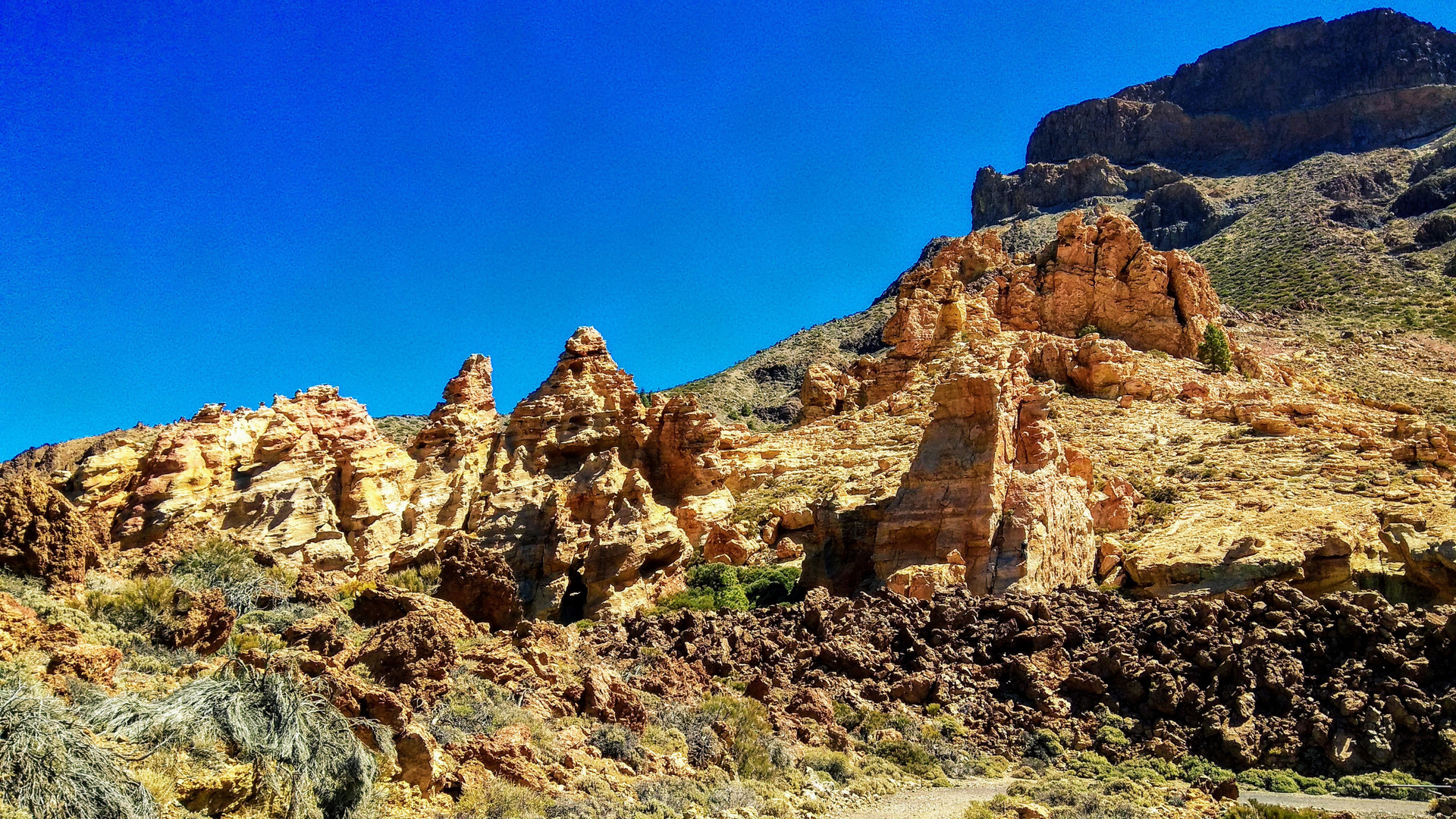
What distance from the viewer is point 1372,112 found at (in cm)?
13525

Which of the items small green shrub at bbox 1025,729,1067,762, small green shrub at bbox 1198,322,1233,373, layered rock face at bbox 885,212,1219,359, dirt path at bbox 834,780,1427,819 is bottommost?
dirt path at bbox 834,780,1427,819

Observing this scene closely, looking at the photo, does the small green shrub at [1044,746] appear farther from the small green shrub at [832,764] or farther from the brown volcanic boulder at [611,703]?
the brown volcanic boulder at [611,703]

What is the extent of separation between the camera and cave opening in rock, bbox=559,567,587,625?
2734 cm

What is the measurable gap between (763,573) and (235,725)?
1952 cm

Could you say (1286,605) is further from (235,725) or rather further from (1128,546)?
(235,725)

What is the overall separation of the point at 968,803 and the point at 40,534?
14323 millimetres

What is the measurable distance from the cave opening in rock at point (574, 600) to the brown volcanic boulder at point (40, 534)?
12.7 m

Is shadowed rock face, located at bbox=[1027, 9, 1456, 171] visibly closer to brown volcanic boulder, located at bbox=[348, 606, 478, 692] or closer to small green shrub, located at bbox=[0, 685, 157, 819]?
brown volcanic boulder, located at bbox=[348, 606, 478, 692]

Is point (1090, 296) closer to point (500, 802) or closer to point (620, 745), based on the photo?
point (620, 745)

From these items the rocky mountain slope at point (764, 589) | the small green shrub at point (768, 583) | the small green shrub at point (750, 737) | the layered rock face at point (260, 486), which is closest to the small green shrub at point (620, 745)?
the rocky mountain slope at point (764, 589)

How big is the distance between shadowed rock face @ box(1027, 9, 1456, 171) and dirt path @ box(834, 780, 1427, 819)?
142880 millimetres

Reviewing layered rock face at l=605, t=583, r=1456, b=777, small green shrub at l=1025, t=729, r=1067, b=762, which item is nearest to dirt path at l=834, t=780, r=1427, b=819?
layered rock face at l=605, t=583, r=1456, b=777

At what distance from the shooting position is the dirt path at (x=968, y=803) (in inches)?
521

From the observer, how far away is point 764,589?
27688 mm
